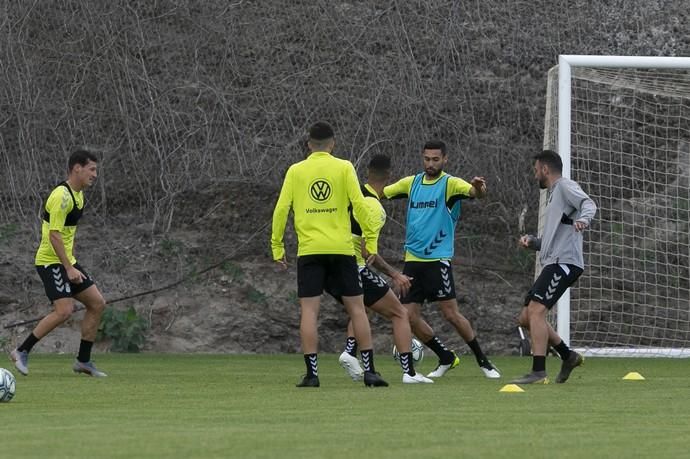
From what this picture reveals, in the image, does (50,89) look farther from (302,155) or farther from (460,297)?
(460,297)

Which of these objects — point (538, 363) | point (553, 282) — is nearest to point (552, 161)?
point (553, 282)

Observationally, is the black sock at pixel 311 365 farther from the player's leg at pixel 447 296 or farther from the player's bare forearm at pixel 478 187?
the player's bare forearm at pixel 478 187

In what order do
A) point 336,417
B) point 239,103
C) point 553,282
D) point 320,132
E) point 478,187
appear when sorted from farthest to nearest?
point 239,103 < point 478,187 < point 553,282 < point 320,132 < point 336,417

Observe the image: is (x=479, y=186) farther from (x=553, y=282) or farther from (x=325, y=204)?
(x=325, y=204)

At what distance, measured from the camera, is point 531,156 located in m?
20.3

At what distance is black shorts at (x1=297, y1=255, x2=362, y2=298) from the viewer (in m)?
12.0

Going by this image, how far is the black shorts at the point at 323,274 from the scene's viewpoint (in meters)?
12.0

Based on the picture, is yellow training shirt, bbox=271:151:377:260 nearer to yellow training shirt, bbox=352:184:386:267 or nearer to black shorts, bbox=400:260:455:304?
yellow training shirt, bbox=352:184:386:267

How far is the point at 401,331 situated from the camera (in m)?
12.8

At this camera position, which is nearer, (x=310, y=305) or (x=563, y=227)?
(x=310, y=305)

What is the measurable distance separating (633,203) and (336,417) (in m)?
11.7

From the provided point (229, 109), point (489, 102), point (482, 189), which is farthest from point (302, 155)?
point (482, 189)

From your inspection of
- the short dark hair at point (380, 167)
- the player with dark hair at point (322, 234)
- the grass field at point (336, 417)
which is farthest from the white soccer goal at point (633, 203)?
A: the player with dark hair at point (322, 234)

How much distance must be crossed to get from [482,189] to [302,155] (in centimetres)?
752
